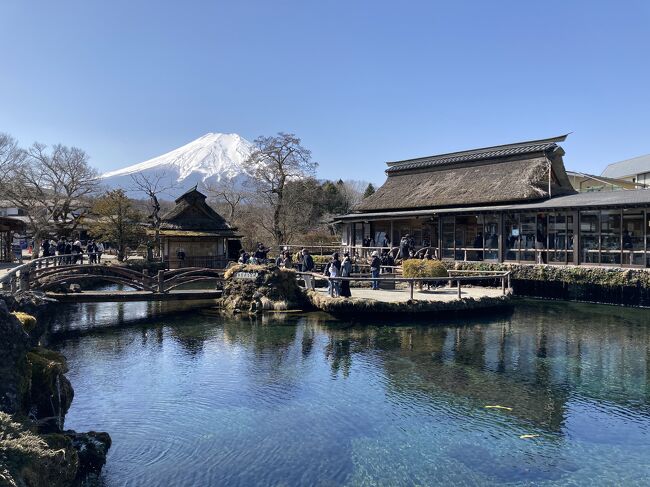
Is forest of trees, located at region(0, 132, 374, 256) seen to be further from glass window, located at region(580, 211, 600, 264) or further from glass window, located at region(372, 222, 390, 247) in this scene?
glass window, located at region(580, 211, 600, 264)

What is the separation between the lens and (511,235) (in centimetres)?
2639

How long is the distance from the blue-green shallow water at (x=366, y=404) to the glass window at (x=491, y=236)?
9487mm

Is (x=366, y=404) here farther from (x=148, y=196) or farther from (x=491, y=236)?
(x=148, y=196)

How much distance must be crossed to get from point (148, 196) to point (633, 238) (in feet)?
120

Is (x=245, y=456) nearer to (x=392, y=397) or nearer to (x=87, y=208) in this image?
(x=392, y=397)

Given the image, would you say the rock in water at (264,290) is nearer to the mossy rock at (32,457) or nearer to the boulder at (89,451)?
the boulder at (89,451)

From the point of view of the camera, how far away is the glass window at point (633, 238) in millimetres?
21922

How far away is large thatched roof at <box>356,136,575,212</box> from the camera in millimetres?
29531

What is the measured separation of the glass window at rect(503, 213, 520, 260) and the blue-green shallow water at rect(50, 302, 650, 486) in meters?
8.75

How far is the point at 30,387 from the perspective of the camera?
23.0ft

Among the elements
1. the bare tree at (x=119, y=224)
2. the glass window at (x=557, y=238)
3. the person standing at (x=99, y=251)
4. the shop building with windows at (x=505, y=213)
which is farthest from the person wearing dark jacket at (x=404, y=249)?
the bare tree at (x=119, y=224)

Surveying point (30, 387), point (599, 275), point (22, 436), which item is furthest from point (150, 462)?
point (599, 275)

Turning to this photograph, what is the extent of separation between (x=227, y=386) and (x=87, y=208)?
123ft

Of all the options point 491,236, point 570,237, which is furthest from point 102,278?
point 570,237
